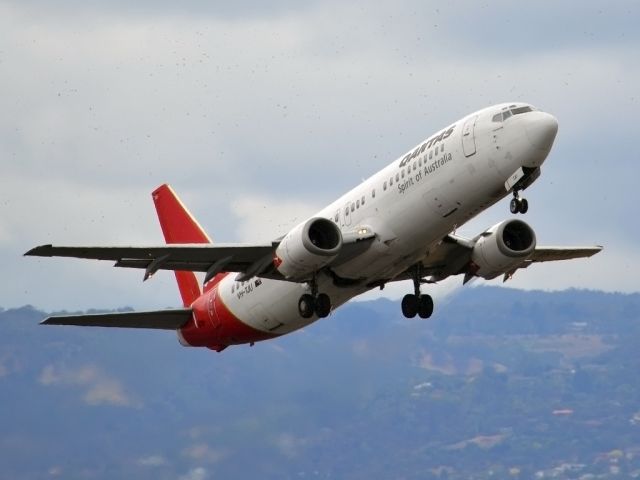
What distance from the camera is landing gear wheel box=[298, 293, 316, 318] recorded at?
159ft

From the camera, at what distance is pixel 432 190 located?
44625 mm

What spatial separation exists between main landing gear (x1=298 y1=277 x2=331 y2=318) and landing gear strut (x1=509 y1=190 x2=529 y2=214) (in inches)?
297

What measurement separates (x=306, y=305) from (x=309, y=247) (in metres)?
3.34

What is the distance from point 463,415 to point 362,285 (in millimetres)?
149416

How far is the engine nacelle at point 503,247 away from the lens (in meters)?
49.3

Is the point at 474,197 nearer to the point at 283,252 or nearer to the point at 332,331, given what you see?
the point at 283,252

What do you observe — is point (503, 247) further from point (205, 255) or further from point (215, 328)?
point (215, 328)

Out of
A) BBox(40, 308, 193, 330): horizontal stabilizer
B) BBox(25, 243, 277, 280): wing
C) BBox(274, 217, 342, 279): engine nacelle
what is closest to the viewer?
BBox(274, 217, 342, 279): engine nacelle

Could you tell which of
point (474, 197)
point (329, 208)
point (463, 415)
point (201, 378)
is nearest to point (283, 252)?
point (329, 208)

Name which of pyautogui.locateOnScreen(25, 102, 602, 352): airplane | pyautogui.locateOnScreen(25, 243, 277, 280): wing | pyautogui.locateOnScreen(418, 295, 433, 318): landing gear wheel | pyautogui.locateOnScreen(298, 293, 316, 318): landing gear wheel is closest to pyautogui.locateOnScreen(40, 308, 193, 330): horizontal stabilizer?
pyautogui.locateOnScreen(25, 102, 602, 352): airplane

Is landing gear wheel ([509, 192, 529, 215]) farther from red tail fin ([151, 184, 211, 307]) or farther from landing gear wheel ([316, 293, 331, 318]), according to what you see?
red tail fin ([151, 184, 211, 307])

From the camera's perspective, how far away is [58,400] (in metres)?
100

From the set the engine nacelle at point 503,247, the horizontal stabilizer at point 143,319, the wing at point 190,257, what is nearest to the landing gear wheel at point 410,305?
the engine nacelle at point 503,247

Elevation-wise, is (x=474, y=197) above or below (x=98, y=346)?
below
